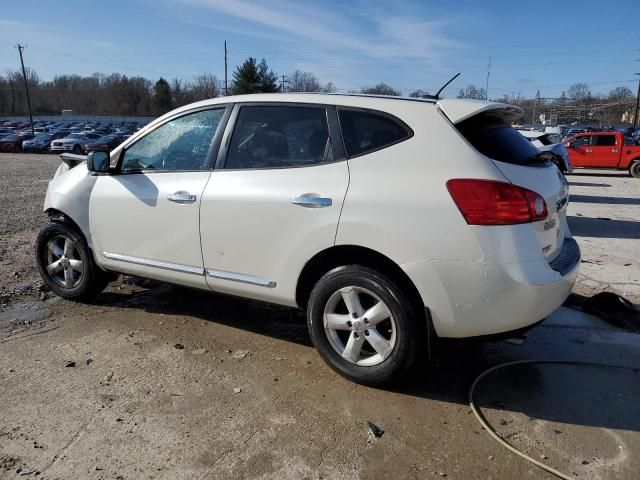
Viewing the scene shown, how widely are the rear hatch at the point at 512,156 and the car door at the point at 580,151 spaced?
21366 mm

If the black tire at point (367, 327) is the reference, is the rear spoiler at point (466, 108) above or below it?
above

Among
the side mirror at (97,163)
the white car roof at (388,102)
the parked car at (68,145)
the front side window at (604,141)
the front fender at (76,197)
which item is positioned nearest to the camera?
the white car roof at (388,102)

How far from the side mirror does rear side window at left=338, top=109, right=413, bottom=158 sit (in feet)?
6.98

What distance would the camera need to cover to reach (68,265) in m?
4.73

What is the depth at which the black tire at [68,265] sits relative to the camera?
15.1 feet

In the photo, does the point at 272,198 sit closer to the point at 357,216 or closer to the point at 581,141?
the point at 357,216

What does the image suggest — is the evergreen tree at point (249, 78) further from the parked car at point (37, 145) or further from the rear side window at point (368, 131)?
the rear side window at point (368, 131)

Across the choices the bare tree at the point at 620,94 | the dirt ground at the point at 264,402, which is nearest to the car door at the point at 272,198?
the dirt ground at the point at 264,402

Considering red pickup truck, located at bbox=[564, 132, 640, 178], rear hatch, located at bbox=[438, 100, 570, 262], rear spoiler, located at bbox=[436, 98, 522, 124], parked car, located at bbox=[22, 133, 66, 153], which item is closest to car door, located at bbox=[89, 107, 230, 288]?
Answer: rear spoiler, located at bbox=[436, 98, 522, 124]

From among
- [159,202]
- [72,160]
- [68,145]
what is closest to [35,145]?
[68,145]

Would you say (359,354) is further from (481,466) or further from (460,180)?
(460,180)

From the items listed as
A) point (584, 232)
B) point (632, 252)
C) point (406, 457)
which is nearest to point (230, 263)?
point (406, 457)

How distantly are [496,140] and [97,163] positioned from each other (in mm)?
3113

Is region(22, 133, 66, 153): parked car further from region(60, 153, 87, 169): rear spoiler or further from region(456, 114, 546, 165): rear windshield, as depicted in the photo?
region(456, 114, 546, 165): rear windshield
